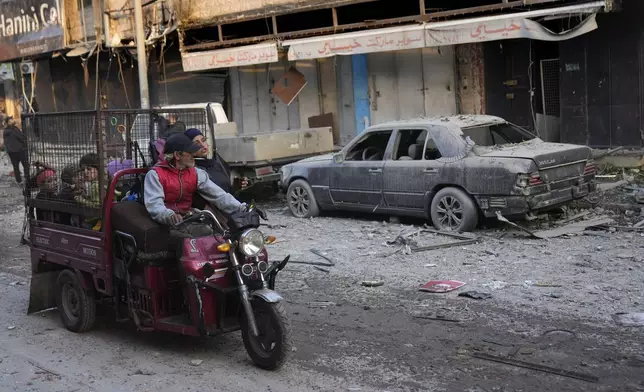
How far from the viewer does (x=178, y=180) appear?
5.91 metres

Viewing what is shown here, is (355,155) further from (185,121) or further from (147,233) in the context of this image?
(147,233)

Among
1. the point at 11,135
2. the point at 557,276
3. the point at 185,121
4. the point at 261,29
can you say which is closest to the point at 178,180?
the point at 185,121

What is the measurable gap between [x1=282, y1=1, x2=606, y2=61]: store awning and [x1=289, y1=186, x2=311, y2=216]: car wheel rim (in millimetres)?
4654

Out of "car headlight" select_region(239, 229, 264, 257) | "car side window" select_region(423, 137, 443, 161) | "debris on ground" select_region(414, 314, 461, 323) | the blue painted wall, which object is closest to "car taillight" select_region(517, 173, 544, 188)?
"car side window" select_region(423, 137, 443, 161)

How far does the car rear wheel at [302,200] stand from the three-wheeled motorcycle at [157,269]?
19.1 feet

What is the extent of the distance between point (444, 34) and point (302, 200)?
4913 mm

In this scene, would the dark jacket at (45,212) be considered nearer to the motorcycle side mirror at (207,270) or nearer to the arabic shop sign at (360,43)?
the motorcycle side mirror at (207,270)

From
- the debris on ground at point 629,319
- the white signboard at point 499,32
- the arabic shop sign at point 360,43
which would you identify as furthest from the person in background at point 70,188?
the arabic shop sign at point 360,43

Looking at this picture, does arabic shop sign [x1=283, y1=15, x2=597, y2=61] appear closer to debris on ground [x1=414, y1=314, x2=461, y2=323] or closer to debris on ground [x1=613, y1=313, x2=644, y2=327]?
debris on ground [x1=613, y1=313, x2=644, y2=327]

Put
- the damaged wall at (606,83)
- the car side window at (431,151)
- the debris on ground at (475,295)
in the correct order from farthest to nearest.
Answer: the damaged wall at (606,83)
the car side window at (431,151)
the debris on ground at (475,295)

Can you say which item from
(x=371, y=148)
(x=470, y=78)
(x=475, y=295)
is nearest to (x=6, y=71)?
(x=470, y=78)

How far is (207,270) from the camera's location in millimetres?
5309

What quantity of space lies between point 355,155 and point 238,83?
10.8 meters

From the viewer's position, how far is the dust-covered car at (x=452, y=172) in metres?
9.55
